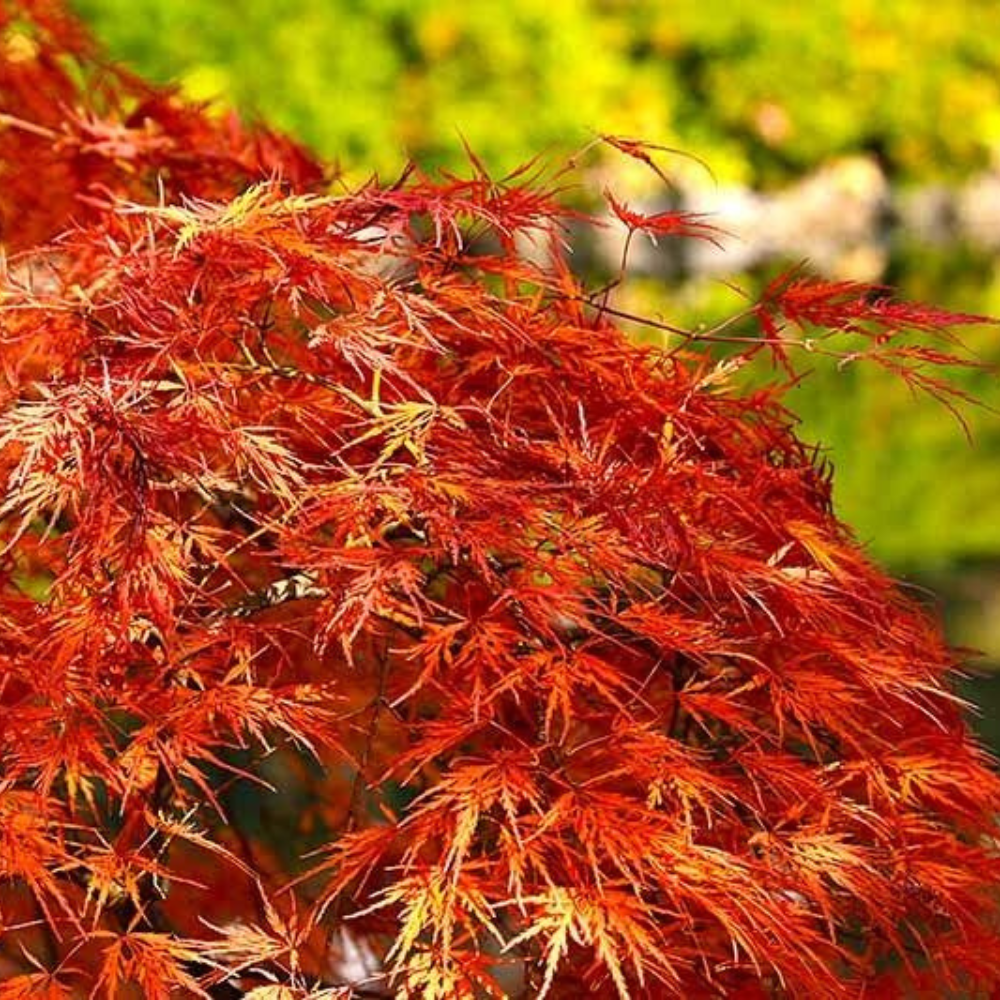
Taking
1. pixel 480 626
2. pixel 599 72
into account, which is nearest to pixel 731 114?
pixel 599 72

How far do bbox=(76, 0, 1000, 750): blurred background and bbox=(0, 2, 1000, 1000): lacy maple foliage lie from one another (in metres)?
4.80

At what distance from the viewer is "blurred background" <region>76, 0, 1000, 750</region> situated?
759 centimetres

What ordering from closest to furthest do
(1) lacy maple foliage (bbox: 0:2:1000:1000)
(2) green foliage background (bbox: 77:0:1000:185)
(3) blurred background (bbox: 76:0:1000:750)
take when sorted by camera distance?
(1) lacy maple foliage (bbox: 0:2:1000:1000) < (3) blurred background (bbox: 76:0:1000:750) < (2) green foliage background (bbox: 77:0:1000:185)

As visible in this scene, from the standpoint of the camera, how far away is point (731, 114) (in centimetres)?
1088

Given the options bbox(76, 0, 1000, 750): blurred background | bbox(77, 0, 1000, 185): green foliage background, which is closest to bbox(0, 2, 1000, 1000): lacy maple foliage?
bbox(76, 0, 1000, 750): blurred background

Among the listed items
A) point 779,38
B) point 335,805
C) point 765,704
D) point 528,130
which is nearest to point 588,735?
point 765,704

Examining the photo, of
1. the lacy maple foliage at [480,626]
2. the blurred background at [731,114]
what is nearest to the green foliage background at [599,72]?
the blurred background at [731,114]

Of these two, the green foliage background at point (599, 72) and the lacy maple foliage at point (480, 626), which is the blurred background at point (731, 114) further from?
the lacy maple foliage at point (480, 626)

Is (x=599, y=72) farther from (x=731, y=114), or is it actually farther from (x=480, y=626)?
(x=480, y=626)

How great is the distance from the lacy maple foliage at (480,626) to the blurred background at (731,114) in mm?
4797

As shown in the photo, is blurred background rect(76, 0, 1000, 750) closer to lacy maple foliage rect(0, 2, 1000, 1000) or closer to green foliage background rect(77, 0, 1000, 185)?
green foliage background rect(77, 0, 1000, 185)

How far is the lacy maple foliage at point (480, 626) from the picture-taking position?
131 centimetres

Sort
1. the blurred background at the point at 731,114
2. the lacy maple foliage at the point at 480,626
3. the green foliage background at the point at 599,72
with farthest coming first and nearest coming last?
the green foliage background at the point at 599,72 → the blurred background at the point at 731,114 → the lacy maple foliage at the point at 480,626

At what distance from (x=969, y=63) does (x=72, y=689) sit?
1076cm
